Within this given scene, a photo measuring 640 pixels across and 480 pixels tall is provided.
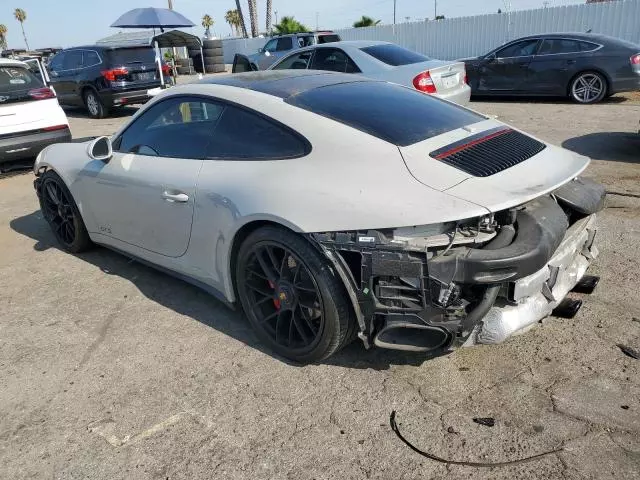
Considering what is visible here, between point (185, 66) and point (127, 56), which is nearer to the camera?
point (127, 56)

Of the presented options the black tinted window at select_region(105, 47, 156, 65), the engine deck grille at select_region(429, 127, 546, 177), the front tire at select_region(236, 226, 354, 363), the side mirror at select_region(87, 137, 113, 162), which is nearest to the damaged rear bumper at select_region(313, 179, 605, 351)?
the front tire at select_region(236, 226, 354, 363)

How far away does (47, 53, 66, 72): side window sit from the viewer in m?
14.5

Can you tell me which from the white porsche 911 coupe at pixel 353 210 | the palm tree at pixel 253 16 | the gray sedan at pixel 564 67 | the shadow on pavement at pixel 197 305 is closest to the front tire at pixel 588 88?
the gray sedan at pixel 564 67

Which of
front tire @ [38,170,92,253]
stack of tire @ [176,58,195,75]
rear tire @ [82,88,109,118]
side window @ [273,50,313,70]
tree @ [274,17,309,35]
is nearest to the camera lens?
front tire @ [38,170,92,253]

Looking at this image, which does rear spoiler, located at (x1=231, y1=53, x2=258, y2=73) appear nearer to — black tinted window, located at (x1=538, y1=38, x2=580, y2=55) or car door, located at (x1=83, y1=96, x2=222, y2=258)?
black tinted window, located at (x1=538, y1=38, x2=580, y2=55)

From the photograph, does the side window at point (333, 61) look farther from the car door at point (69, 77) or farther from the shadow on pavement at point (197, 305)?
the car door at point (69, 77)

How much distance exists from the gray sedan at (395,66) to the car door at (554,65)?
3354mm

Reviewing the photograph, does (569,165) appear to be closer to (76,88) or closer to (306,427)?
(306,427)

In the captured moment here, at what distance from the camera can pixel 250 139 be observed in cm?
327

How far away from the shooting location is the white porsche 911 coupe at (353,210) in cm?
261

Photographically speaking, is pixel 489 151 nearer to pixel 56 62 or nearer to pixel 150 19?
pixel 150 19

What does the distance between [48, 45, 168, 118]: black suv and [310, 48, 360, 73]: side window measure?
5.48 meters

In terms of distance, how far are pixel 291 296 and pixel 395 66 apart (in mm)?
6625

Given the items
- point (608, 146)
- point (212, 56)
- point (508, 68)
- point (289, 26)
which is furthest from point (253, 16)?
point (608, 146)
